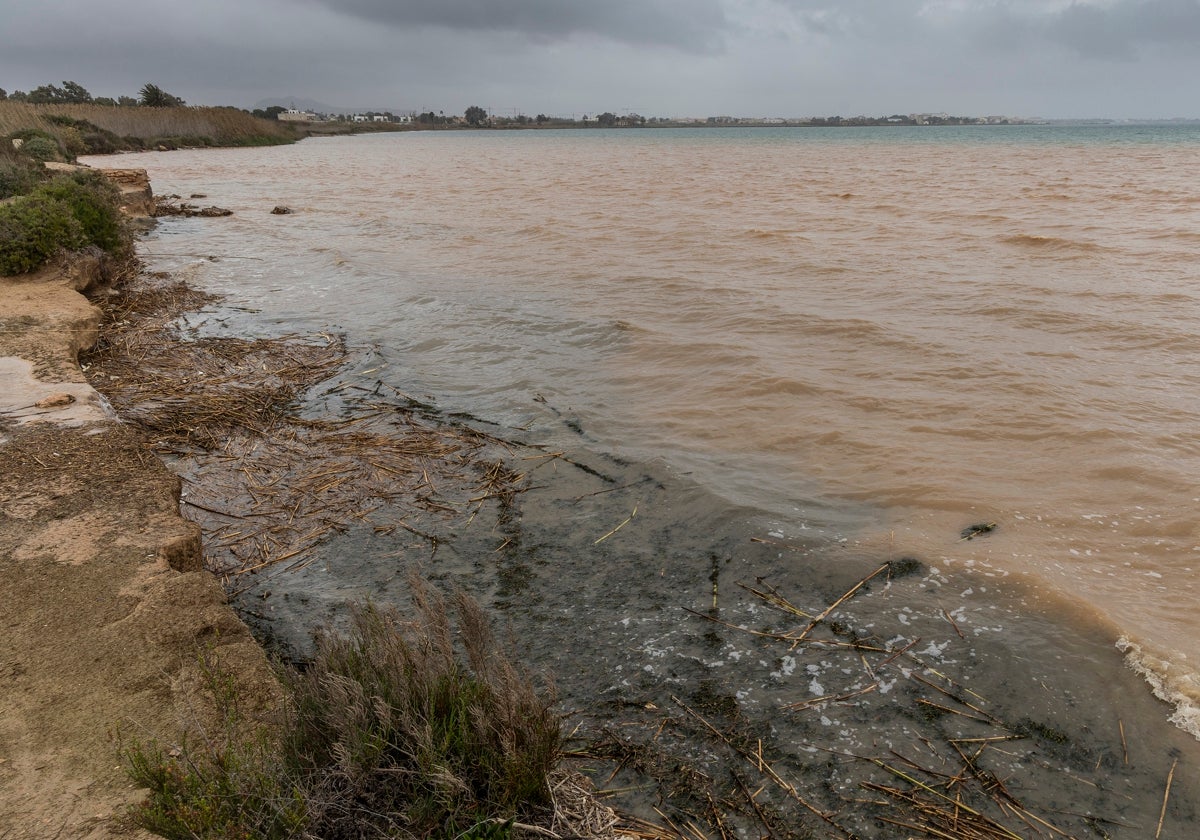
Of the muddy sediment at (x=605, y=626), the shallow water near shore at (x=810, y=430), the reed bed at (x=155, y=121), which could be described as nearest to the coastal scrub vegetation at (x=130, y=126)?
the reed bed at (x=155, y=121)

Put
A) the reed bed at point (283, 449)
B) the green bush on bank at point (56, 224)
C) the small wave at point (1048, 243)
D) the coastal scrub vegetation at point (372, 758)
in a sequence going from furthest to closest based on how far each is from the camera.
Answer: the small wave at point (1048, 243)
the green bush on bank at point (56, 224)
the reed bed at point (283, 449)
the coastal scrub vegetation at point (372, 758)

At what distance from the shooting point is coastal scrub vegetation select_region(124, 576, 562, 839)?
1875 millimetres

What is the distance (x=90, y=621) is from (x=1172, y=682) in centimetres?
445

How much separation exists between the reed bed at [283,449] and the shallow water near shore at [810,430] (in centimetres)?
36

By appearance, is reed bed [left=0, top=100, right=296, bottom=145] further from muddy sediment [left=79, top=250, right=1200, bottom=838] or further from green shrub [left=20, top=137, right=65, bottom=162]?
muddy sediment [left=79, top=250, right=1200, bottom=838]

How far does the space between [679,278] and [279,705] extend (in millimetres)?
9382

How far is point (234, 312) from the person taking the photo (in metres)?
9.21

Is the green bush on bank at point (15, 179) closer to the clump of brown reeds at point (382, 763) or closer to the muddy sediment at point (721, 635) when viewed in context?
the muddy sediment at point (721, 635)

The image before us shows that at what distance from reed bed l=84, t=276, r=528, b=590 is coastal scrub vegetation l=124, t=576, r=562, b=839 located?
5.92 feet

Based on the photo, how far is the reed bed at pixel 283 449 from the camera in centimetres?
432

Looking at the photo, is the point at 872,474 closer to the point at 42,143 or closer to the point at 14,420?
the point at 14,420

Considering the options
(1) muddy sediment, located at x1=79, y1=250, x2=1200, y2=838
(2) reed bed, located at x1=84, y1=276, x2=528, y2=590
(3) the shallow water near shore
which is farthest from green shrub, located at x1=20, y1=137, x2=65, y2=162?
(1) muddy sediment, located at x1=79, y1=250, x2=1200, y2=838

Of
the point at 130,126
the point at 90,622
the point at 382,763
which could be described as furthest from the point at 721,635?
the point at 130,126

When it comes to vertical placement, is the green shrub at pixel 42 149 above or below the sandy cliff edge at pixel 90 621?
above
